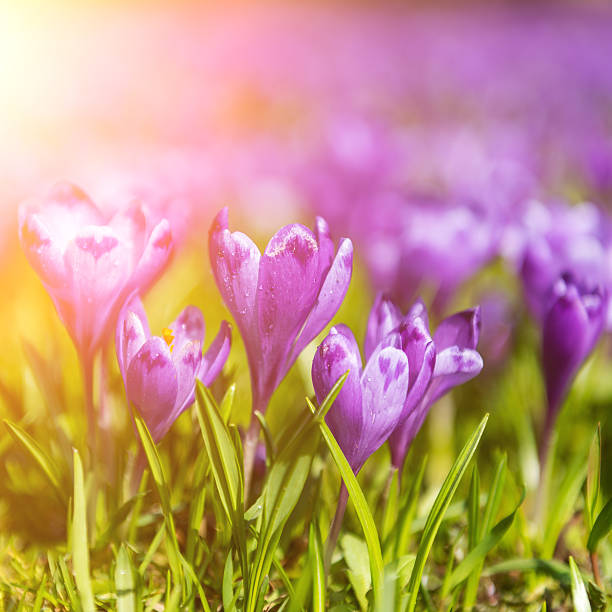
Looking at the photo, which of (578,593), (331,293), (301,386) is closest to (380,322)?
(331,293)

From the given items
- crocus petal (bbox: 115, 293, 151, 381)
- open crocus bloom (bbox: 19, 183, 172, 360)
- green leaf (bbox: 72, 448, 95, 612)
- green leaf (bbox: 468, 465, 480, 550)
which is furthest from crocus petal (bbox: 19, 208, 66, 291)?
green leaf (bbox: 468, 465, 480, 550)

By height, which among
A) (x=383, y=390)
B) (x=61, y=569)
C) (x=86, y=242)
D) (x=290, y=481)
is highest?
(x=86, y=242)

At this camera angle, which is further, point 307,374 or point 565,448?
point 565,448

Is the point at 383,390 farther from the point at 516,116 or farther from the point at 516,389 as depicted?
the point at 516,116

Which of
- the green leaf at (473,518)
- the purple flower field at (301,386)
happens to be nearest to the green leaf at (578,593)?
the purple flower field at (301,386)

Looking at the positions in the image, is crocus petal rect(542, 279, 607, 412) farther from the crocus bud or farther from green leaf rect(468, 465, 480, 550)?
green leaf rect(468, 465, 480, 550)

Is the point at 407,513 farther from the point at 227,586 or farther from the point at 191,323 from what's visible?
the point at 191,323

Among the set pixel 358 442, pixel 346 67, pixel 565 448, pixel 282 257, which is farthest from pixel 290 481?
pixel 346 67
